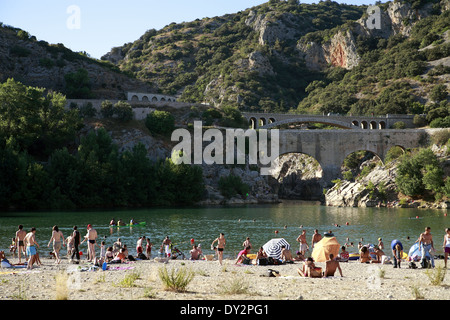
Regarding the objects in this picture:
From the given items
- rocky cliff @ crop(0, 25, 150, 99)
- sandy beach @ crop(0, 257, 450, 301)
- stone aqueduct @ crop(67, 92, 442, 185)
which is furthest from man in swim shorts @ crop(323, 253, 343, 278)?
rocky cliff @ crop(0, 25, 150, 99)

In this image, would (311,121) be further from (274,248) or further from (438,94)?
(274,248)

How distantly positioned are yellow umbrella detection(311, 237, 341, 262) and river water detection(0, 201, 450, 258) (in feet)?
24.4

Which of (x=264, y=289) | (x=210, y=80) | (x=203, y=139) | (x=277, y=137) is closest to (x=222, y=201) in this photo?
(x=203, y=139)

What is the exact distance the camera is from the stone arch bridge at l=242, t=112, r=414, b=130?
330ft

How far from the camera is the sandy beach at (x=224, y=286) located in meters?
14.0

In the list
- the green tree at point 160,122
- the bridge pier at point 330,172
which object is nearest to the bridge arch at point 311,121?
the bridge pier at point 330,172

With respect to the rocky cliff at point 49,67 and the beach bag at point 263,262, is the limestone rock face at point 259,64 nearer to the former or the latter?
the rocky cliff at point 49,67

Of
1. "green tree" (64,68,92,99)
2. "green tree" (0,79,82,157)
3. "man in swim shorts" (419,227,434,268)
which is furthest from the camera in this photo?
"green tree" (64,68,92,99)

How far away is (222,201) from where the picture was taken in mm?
76250

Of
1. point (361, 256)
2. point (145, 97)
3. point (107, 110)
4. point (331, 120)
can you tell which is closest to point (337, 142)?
point (331, 120)

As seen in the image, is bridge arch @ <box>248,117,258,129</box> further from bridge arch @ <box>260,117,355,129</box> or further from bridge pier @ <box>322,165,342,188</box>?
bridge pier @ <box>322,165,342,188</box>

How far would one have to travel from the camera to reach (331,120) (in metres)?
102

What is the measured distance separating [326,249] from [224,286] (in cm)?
907
